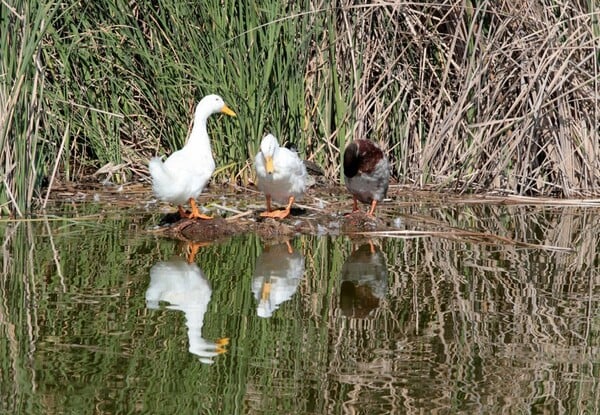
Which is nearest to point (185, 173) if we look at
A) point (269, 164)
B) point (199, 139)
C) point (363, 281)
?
point (199, 139)

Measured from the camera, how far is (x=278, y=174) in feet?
26.0

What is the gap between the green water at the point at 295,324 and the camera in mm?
4109

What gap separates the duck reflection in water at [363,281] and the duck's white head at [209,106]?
1.65 m

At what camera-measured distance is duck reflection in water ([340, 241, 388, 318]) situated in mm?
5590

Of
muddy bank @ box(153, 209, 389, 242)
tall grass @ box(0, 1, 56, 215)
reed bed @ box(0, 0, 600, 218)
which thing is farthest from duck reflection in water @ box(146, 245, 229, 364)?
reed bed @ box(0, 0, 600, 218)

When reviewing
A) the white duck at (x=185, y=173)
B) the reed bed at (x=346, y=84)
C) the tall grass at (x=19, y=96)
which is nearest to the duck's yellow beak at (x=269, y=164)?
the white duck at (x=185, y=173)

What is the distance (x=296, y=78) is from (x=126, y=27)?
147 cm

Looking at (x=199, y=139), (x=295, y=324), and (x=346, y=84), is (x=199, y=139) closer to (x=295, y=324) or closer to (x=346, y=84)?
(x=346, y=84)

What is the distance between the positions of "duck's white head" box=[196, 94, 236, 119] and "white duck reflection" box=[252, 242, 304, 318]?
1318 mm

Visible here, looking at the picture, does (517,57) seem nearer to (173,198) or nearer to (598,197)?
(598,197)

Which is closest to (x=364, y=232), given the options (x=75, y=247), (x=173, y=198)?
(x=173, y=198)

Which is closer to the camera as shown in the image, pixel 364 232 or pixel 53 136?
pixel 364 232

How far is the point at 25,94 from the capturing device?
7676 mm

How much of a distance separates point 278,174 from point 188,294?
2278mm
